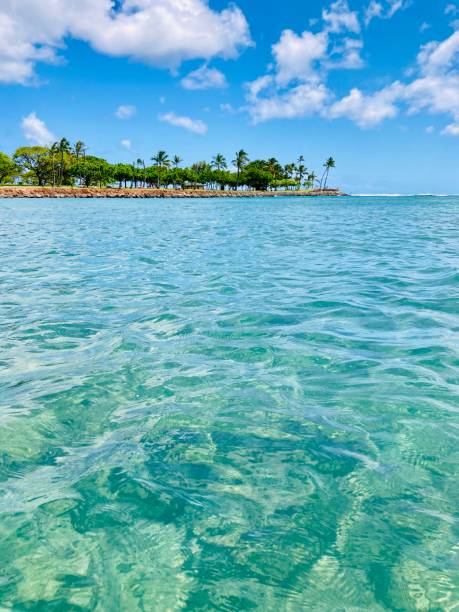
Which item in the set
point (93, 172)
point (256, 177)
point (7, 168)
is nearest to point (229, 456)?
point (7, 168)

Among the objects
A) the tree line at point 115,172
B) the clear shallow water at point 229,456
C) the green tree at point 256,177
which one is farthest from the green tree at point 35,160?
the clear shallow water at point 229,456

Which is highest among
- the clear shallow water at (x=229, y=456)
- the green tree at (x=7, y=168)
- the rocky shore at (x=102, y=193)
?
the green tree at (x=7, y=168)

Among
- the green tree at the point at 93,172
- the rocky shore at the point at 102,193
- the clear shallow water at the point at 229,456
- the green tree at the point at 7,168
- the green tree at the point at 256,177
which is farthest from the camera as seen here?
the green tree at the point at 256,177

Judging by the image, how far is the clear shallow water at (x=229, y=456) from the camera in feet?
7.97

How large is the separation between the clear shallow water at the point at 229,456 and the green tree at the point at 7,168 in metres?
127

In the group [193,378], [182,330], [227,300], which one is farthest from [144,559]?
[227,300]

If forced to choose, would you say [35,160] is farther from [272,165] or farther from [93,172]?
[272,165]

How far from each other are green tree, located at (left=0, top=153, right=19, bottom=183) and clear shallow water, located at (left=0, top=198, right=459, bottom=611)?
12661 cm

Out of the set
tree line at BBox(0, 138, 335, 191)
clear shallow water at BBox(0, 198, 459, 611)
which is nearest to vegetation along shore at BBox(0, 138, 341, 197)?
tree line at BBox(0, 138, 335, 191)

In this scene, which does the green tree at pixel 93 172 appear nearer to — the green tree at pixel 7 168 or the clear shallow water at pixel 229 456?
the green tree at pixel 7 168

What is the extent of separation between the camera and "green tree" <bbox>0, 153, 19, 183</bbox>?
116 metres

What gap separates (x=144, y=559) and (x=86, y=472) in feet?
3.37

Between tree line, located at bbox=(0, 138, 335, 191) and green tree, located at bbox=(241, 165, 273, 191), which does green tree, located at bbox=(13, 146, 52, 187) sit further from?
green tree, located at bbox=(241, 165, 273, 191)

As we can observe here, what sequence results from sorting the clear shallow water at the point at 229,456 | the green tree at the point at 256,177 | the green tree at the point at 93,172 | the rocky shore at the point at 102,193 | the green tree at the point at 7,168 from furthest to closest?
the green tree at the point at 256,177
the green tree at the point at 93,172
the green tree at the point at 7,168
the rocky shore at the point at 102,193
the clear shallow water at the point at 229,456
